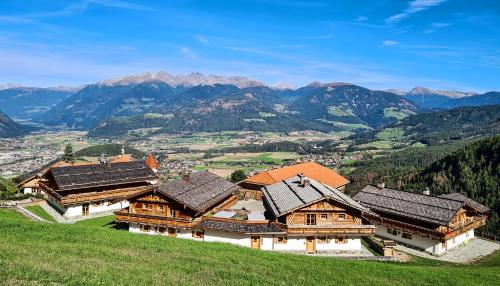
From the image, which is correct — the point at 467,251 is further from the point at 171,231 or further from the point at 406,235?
the point at 171,231

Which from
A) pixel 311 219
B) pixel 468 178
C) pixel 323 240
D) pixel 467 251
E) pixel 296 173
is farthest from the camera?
pixel 468 178

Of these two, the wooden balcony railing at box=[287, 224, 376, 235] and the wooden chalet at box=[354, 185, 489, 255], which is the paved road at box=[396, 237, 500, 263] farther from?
the wooden balcony railing at box=[287, 224, 376, 235]

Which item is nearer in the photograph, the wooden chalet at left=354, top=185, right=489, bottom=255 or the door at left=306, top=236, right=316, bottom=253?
the door at left=306, top=236, right=316, bottom=253

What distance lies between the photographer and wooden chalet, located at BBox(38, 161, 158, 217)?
55.9 m

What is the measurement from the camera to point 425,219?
160 ft

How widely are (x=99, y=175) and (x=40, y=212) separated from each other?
9.07 m

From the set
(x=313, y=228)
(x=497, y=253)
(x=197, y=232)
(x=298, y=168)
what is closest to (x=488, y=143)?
Answer: (x=298, y=168)

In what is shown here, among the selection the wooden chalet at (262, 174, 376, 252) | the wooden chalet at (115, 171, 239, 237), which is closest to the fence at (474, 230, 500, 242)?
the wooden chalet at (262, 174, 376, 252)

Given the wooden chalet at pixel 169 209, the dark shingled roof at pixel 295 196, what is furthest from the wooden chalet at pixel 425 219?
the wooden chalet at pixel 169 209

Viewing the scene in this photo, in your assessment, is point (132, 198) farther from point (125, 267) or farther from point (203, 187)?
point (125, 267)

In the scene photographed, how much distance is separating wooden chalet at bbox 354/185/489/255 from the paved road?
0.80 m

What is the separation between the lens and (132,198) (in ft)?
159

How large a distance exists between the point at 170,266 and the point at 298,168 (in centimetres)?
5842

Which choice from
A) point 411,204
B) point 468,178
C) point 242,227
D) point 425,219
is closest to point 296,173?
point 411,204
